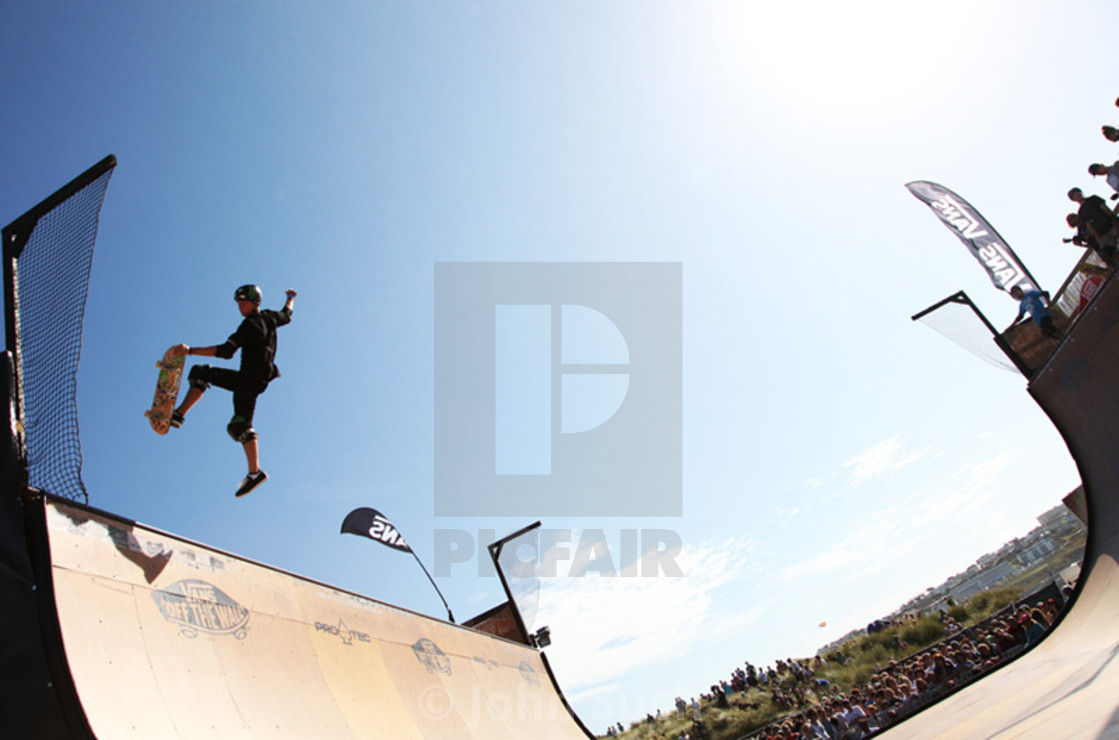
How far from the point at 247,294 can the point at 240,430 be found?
1.27m

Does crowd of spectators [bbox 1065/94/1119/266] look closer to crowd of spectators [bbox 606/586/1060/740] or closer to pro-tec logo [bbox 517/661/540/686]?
crowd of spectators [bbox 606/586/1060/740]

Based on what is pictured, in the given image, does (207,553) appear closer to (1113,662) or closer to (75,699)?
(75,699)

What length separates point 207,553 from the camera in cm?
482

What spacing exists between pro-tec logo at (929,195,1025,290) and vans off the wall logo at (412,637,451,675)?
12422mm

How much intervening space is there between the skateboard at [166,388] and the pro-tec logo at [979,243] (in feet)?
45.0

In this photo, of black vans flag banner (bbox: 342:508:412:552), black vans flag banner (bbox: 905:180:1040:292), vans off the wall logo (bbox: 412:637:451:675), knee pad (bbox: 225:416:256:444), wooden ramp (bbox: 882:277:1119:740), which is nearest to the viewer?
wooden ramp (bbox: 882:277:1119:740)

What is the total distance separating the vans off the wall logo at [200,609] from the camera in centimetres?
415

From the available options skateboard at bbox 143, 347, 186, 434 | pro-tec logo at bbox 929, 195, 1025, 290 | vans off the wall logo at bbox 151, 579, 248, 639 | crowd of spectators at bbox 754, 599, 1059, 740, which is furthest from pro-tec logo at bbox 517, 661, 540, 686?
pro-tec logo at bbox 929, 195, 1025, 290

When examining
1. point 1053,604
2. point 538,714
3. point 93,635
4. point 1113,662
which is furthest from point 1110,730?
point 1053,604

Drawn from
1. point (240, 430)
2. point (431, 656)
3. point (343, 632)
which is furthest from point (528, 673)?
point (240, 430)

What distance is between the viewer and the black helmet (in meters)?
5.15

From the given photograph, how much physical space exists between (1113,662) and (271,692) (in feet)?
25.1

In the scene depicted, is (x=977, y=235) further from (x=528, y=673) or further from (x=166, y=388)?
(x=166, y=388)

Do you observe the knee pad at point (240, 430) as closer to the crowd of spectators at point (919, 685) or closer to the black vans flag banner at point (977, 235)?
the black vans flag banner at point (977, 235)
